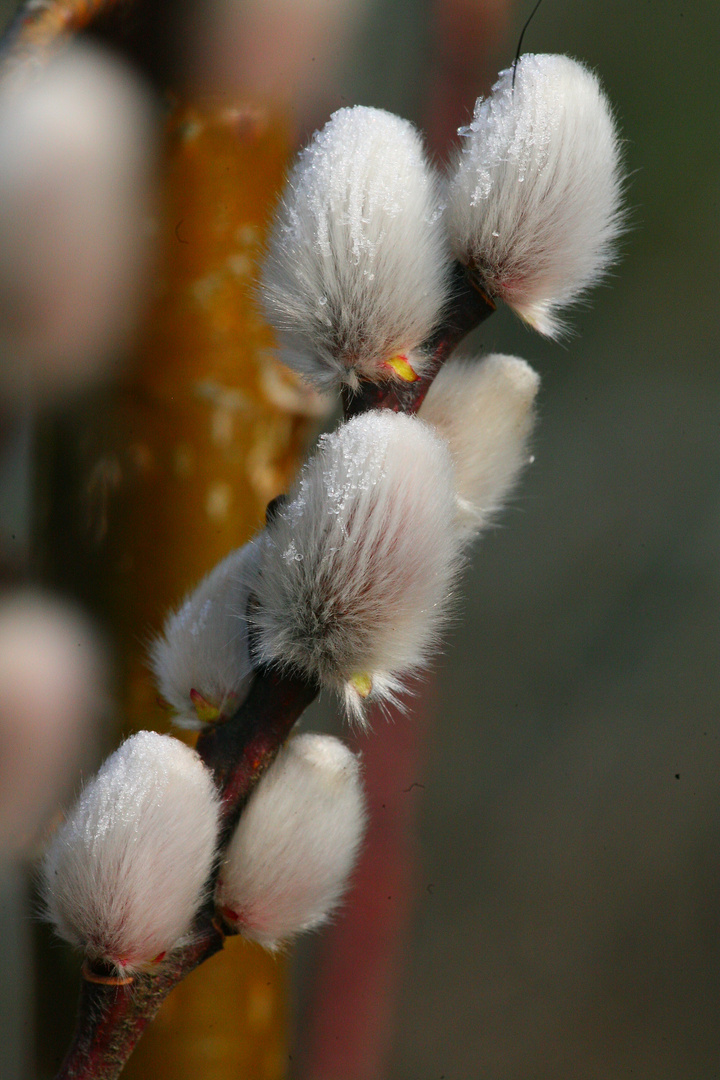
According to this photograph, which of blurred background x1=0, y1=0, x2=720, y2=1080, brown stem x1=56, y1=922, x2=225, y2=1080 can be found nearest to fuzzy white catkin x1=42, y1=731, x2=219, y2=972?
brown stem x1=56, y1=922, x2=225, y2=1080

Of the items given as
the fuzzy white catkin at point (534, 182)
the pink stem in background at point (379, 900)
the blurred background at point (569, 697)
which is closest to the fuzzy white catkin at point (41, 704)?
the blurred background at point (569, 697)

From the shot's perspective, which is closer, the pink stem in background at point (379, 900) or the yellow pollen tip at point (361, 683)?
the yellow pollen tip at point (361, 683)

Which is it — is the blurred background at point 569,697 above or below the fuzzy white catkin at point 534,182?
below

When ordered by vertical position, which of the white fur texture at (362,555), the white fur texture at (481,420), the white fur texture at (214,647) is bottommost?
the white fur texture at (214,647)

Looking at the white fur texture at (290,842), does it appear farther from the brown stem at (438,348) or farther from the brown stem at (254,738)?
the brown stem at (438,348)

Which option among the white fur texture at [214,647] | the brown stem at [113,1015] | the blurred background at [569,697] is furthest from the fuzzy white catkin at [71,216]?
the brown stem at [113,1015]

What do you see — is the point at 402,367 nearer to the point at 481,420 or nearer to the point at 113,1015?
the point at 481,420

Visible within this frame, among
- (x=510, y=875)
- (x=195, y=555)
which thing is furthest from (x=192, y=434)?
(x=510, y=875)
